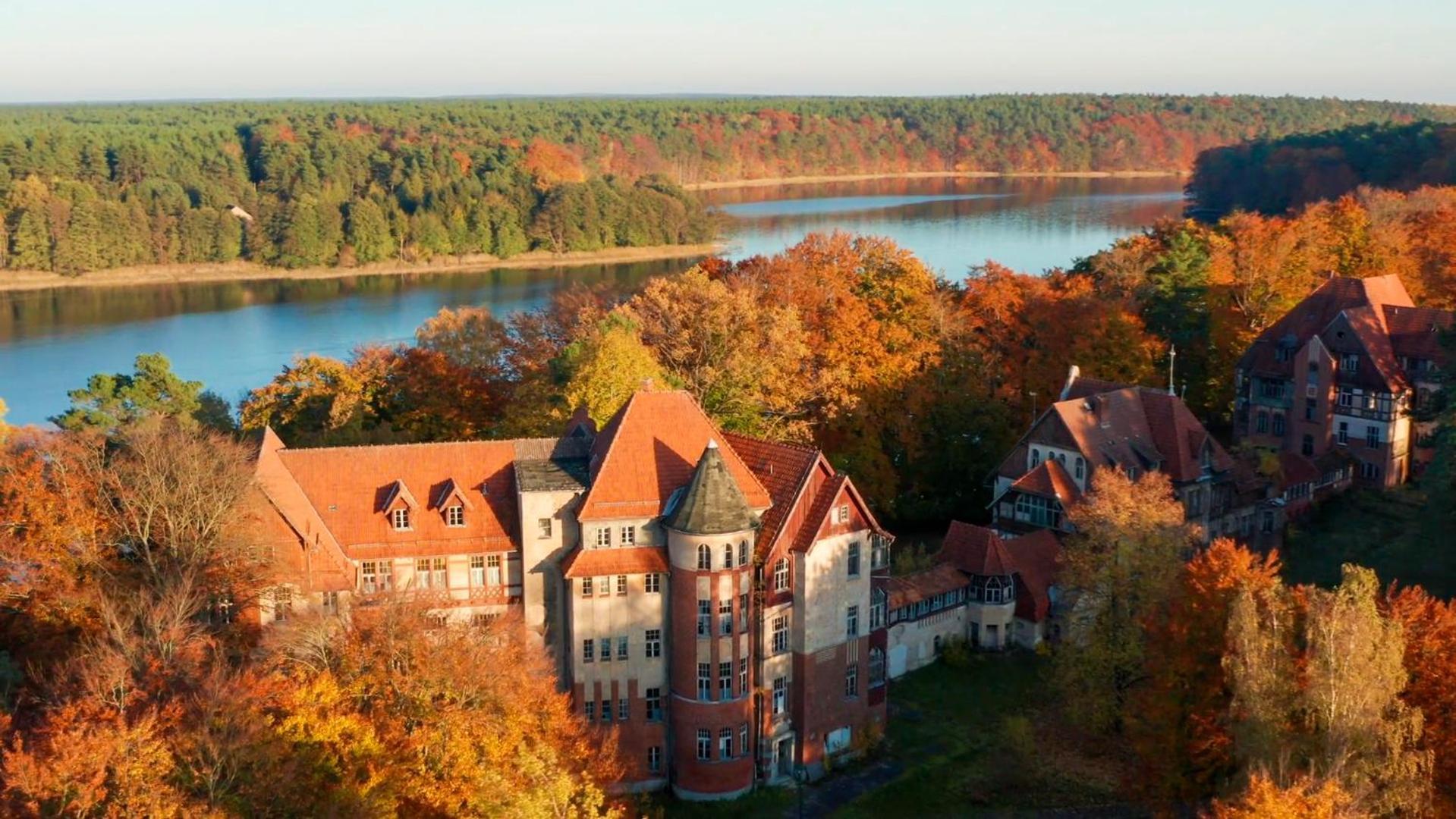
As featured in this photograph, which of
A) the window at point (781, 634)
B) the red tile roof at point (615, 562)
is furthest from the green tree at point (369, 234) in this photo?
the window at point (781, 634)

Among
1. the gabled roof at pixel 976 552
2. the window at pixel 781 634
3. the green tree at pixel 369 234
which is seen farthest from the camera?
the green tree at pixel 369 234

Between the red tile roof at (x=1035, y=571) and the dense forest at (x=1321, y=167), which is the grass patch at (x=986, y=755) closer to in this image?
the red tile roof at (x=1035, y=571)

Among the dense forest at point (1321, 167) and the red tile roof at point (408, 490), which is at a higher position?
the dense forest at point (1321, 167)

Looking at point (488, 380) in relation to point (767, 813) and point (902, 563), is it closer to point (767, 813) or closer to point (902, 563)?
point (902, 563)

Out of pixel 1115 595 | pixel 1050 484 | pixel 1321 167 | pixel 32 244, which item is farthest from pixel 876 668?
pixel 32 244

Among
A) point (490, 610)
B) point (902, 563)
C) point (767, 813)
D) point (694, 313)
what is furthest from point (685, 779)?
point (694, 313)

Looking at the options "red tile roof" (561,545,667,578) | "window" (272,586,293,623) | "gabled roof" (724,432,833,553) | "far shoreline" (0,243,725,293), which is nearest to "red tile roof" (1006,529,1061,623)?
"gabled roof" (724,432,833,553)

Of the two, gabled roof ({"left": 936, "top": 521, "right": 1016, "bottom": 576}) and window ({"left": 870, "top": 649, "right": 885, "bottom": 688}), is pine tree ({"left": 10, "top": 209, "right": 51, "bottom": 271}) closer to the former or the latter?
gabled roof ({"left": 936, "top": 521, "right": 1016, "bottom": 576})
